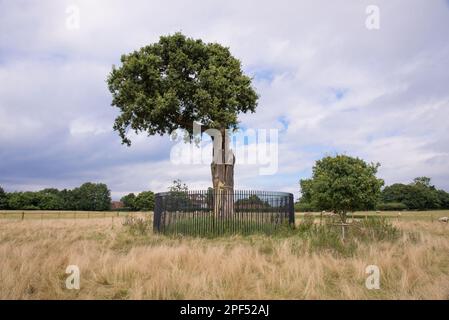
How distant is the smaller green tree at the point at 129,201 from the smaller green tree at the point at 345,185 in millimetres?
101409

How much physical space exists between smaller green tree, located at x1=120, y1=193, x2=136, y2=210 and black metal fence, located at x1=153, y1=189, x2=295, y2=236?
393ft

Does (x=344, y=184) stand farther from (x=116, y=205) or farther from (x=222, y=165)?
(x=116, y=205)

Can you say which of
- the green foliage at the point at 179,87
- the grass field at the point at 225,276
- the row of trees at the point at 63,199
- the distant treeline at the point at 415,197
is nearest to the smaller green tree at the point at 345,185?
the green foliage at the point at 179,87

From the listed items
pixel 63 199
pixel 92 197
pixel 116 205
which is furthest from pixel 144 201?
pixel 63 199

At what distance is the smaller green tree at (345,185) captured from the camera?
43469 mm

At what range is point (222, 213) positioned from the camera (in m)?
20.3

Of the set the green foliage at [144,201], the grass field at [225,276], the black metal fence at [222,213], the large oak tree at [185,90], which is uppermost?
the large oak tree at [185,90]

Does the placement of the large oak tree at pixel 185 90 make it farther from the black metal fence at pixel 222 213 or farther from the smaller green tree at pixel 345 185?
the smaller green tree at pixel 345 185

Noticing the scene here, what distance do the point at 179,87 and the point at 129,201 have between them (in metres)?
124

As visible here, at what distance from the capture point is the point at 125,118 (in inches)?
967

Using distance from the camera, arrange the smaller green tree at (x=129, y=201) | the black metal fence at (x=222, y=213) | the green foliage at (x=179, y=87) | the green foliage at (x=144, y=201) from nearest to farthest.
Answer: the black metal fence at (x=222, y=213), the green foliage at (x=179, y=87), the green foliage at (x=144, y=201), the smaller green tree at (x=129, y=201)
